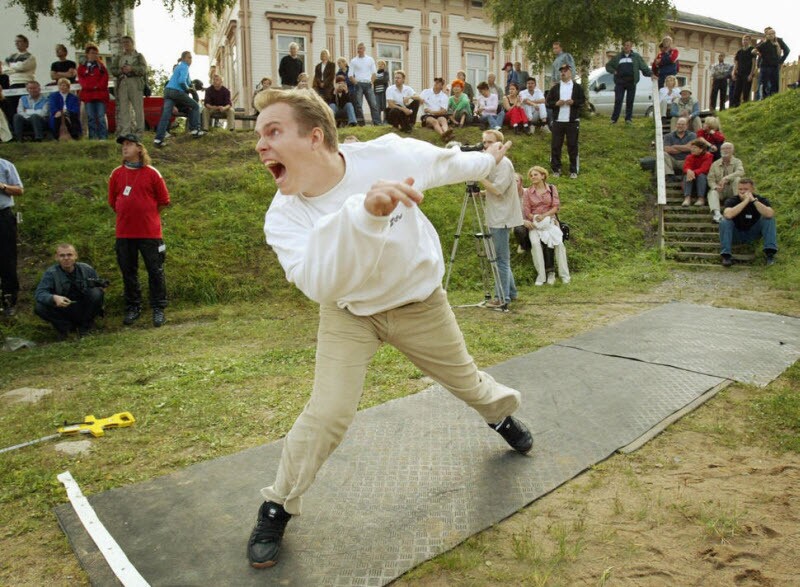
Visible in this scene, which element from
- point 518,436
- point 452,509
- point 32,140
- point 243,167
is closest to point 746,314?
point 518,436

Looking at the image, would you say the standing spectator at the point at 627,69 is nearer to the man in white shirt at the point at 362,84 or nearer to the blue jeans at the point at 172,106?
the man in white shirt at the point at 362,84

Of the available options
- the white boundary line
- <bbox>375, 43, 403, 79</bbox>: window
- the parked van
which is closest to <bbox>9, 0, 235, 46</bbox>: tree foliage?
the white boundary line

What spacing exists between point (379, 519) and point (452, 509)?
0.37 m

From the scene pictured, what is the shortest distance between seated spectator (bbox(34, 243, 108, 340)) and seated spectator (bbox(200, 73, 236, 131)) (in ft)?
26.3

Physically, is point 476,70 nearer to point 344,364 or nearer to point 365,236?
point 344,364

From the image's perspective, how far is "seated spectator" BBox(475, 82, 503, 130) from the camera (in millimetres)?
15438

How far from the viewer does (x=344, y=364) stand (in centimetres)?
274

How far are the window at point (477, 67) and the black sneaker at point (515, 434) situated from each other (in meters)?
29.8

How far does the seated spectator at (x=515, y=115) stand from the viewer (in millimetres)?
15547

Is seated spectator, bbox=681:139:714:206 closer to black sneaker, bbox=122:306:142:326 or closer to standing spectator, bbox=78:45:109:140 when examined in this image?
black sneaker, bbox=122:306:142:326

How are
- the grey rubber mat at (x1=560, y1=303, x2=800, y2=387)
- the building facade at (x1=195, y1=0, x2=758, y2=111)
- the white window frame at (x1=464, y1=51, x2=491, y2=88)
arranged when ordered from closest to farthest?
the grey rubber mat at (x1=560, y1=303, x2=800, y2=387) → the building facade at (x1=195, y1=0, x2=758, y2=111) → the white window frame at (x1=464, y1=51, x2=491, y2=88)

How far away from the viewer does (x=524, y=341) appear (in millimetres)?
6191

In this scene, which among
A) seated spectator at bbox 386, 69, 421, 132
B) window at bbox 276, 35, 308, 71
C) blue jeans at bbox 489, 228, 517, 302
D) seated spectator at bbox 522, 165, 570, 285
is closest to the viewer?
blue jeans at bbox 489, 228, 517, 302

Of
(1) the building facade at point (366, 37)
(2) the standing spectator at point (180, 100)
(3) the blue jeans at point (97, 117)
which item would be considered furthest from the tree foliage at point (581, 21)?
(3) the blue jeans at point (97, 117)
